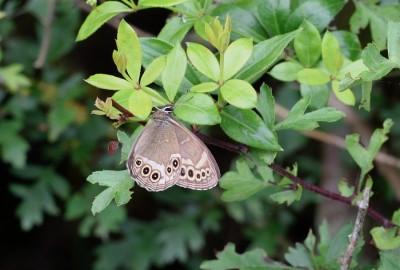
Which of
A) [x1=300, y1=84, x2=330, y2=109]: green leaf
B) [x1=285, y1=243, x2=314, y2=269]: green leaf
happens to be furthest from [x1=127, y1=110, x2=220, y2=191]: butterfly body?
[x1=285, y1=243, x2=314, y2=269]: green leaf

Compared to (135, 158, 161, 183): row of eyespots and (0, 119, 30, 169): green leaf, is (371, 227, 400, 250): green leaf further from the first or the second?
(0, 119, 30, 169): green leaf

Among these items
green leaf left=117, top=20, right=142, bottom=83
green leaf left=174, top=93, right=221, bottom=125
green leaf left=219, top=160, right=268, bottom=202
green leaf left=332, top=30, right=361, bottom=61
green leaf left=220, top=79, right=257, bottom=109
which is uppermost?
green leaf left=117, top=20, right=142, bottom=83

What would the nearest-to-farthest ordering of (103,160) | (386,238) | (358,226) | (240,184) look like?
(358,226)
(386,238)
(240,184)
(103,160)

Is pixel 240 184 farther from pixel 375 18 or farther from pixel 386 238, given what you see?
pixel 375 18

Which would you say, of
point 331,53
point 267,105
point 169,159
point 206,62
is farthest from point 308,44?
point 169,159

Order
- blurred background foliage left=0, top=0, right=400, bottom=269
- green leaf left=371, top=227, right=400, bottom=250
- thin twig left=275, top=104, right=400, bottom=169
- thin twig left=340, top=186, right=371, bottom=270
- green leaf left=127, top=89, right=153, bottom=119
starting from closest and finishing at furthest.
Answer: green leaf left=127, top=89, right=153, bottom=119
thin twig left=340, top=186, right=371, bottom=270
green leaf left=371, top=227, right=400, bottom=250
thin twig left=275, top=104, right=400, bottom=169
blurred background foliage left=0, top=0, right=400, bottom=269

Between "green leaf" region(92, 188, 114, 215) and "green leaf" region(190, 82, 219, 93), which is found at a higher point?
"green leaf" region(190, 82, 219, 93)

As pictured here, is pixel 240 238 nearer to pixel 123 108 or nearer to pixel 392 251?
pixel 392 251

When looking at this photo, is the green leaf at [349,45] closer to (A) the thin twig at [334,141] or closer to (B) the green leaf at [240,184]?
(B) the green leaf at [240,184]

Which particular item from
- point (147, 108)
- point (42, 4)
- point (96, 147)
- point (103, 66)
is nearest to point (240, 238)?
point (96, 147)
